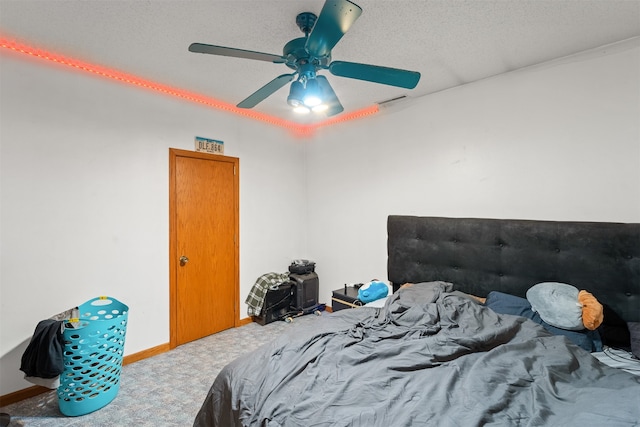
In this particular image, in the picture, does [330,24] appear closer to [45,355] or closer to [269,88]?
[269,88]

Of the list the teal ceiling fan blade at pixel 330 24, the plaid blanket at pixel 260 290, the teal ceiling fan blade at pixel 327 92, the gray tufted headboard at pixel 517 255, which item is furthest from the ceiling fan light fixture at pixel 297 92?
the plaid blanket at pixel 260 290

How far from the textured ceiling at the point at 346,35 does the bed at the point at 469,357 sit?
1.30 meters

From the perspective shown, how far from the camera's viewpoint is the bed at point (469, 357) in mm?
1156

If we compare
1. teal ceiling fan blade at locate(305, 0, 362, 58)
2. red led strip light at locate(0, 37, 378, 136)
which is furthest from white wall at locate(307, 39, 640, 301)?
teal ceiling fan blade at locate(305, 0, 362, 58)


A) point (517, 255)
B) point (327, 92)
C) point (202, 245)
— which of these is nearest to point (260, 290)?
point (202, 245)

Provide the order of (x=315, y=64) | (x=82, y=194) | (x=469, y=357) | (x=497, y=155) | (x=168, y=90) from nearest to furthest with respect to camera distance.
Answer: (x=469, y=357) < (x=315, y=64) < (x=82, y=194) < (x=497, y=155) < (x=168, y=90)

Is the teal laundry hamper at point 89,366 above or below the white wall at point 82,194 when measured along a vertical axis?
below

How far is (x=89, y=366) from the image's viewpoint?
6.68 feet

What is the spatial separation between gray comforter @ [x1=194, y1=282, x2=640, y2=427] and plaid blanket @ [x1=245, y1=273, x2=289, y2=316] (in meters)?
1.81

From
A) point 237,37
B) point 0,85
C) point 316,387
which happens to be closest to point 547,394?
point 316,387

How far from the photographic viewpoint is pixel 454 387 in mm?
1283

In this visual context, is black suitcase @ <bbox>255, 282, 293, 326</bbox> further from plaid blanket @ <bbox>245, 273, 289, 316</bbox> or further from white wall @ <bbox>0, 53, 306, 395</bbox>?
white wall @ <bbox>0, 53, 306, 395</bbox>

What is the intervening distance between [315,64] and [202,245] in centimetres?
232

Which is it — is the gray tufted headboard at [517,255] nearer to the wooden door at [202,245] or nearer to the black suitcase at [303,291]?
the black suitcase at [303,291]
